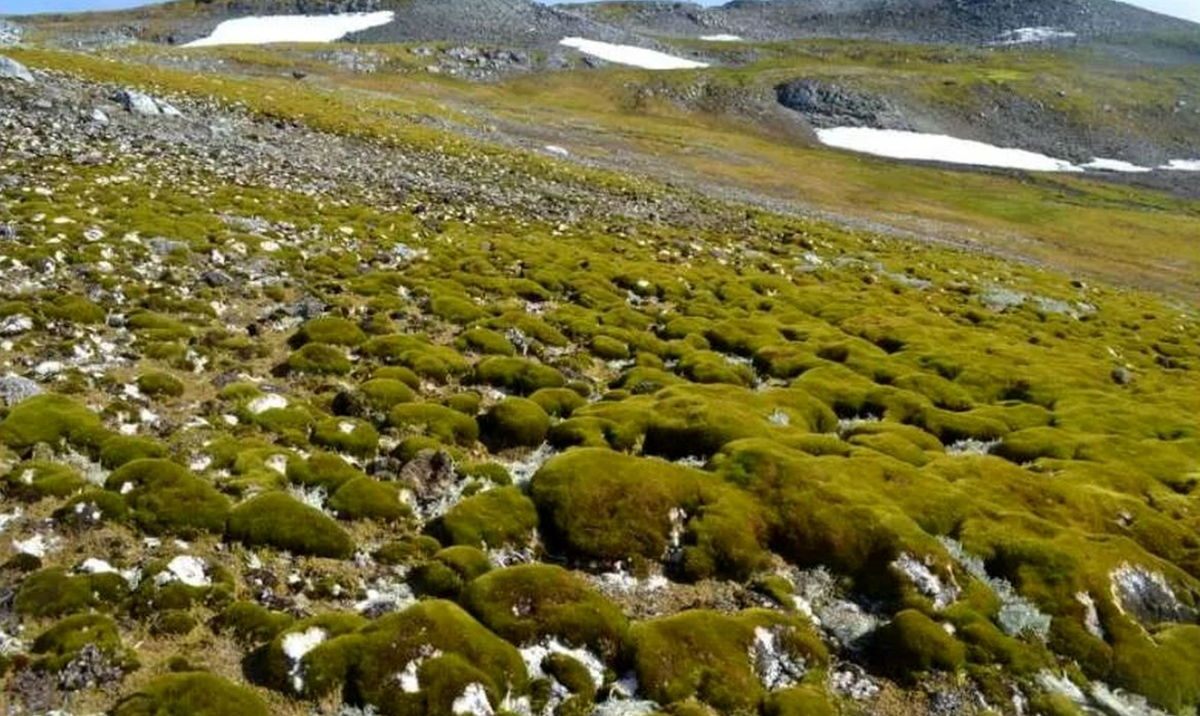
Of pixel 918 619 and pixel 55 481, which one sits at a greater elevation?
pixel 55 481

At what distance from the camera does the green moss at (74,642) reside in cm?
1012

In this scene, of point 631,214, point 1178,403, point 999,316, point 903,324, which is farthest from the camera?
point 631,214

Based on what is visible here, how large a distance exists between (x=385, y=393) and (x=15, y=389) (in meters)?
6.88

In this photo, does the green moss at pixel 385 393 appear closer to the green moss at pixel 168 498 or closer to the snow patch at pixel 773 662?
the green moss at pixel 168 498

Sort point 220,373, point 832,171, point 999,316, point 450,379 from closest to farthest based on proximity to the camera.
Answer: point 220,373, point 450,379, point 999,316, point 832,171

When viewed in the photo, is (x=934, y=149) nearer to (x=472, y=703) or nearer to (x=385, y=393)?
(x=385, y=393)

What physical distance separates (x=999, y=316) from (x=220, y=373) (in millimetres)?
37140

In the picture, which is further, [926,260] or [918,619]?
[926,260]

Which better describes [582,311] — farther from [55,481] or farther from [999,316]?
[999,316]

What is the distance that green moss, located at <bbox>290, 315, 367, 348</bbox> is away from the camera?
22938mm

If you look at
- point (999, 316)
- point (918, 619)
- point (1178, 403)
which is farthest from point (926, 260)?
point (918, 619)

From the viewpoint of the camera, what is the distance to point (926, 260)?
201 ft

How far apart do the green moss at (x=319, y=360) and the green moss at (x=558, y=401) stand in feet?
15.4

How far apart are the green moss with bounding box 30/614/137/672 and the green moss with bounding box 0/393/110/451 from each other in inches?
213
